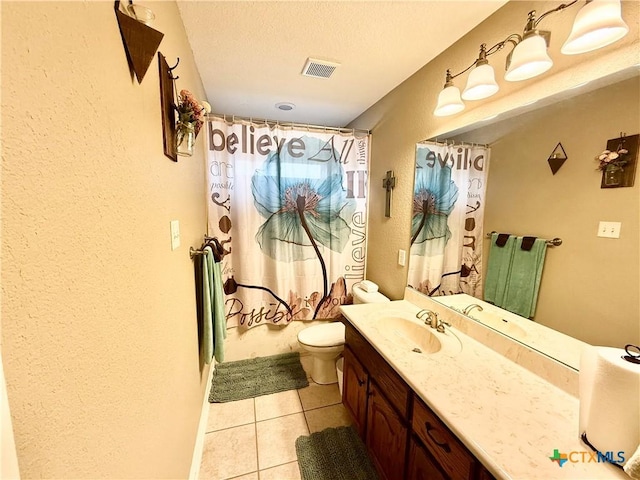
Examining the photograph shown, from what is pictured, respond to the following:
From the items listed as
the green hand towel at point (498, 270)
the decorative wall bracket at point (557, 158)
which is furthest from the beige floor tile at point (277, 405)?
the decorative wall bracket at point (557, 158)

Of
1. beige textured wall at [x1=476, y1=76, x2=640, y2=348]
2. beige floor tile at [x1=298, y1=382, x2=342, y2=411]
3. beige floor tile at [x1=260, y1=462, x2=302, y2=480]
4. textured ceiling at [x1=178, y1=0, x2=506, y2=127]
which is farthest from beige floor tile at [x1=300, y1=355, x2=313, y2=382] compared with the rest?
textured ceiling at [x1=178, y1=0, x2=506, y2=127]

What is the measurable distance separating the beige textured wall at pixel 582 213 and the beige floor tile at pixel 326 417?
53.2 inches

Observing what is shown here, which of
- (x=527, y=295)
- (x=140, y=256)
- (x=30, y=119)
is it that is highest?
(x=30, y=119)

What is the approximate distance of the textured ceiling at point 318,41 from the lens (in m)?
1.22

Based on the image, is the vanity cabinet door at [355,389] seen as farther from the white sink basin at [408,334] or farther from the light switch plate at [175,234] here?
the light switch plate at [175,234]

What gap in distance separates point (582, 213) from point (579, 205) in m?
0.03

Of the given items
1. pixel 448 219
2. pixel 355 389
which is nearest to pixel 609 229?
pixel 448 219

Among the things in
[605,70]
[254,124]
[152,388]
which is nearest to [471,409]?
[152,388]

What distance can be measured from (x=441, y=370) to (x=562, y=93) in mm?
1192

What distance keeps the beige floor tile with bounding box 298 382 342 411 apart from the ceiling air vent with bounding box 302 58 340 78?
235cm

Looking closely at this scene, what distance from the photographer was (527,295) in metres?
1.14

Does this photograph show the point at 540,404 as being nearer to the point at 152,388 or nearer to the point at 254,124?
the point at 152,388

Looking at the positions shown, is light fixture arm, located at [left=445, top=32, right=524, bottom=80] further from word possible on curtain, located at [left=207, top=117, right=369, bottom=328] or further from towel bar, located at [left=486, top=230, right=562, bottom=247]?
word possible on curtain, located at [left=207, top=117, right=369, bottom=328]

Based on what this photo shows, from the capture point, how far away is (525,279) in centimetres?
115
